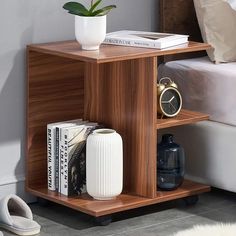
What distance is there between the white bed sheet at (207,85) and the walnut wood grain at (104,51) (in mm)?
136

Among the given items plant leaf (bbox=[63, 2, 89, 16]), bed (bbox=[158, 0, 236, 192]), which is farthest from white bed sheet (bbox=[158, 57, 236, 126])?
plant leaf (bbox=[63, 2, 89, 16])

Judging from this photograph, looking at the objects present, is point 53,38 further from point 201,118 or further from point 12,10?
point 201,118

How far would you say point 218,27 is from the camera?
3297 millimetres

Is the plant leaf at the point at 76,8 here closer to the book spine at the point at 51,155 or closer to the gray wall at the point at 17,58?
the gray wall at the point at 17,58

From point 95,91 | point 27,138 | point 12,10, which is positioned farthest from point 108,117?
point 12,10

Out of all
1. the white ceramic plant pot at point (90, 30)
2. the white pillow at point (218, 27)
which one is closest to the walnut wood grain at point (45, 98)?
the white ceramic plant pot at point (90, 30)

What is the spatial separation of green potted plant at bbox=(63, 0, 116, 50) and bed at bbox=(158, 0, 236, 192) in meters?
0.51

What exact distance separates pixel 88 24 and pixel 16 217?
0.72 m

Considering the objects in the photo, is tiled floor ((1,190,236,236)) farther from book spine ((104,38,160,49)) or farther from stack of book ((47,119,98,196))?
book spine ((104,38,160,49))

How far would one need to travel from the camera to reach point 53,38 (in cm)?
317

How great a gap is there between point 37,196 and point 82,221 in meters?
0.27

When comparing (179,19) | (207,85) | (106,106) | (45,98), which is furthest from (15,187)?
(179,19)

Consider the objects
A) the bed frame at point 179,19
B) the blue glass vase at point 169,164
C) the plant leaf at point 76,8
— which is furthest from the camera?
the bed frame at point 179,19

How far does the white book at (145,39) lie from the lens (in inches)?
118
